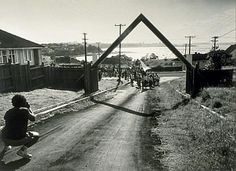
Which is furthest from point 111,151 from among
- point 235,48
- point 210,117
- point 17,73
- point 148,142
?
point 235,48

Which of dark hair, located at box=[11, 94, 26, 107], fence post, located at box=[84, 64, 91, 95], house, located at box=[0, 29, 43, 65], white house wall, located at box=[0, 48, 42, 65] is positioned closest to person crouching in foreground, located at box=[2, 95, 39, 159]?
dark hair, located at box=[11, 94, 26, 107]

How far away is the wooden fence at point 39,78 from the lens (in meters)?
18.2

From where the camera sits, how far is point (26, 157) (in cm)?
640

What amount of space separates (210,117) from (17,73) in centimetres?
1409

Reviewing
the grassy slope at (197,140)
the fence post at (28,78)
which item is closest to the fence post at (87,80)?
the fence post at (28,78)

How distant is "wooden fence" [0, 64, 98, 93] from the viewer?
18.2 metres

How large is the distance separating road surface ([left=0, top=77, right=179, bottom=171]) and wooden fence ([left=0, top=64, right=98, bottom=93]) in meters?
8.43

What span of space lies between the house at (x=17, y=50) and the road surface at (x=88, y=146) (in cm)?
1946

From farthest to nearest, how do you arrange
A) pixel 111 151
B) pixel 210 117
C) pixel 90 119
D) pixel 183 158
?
pixel 90 119, pixel 210 117, pixel 111 151, pixel 183 158

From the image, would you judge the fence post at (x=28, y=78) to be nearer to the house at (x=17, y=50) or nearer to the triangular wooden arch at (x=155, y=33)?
the triangular wooden arch at (x=155, y=33)

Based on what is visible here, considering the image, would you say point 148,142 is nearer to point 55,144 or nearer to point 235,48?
point 55,144

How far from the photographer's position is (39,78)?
22438mm

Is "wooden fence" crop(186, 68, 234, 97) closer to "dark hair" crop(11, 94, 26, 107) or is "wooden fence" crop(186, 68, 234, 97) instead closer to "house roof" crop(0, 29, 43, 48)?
"dark hair" crop(11, 94, 26, 107)

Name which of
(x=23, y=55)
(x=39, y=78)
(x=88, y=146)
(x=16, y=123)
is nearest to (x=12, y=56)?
(x=23, y=55)
